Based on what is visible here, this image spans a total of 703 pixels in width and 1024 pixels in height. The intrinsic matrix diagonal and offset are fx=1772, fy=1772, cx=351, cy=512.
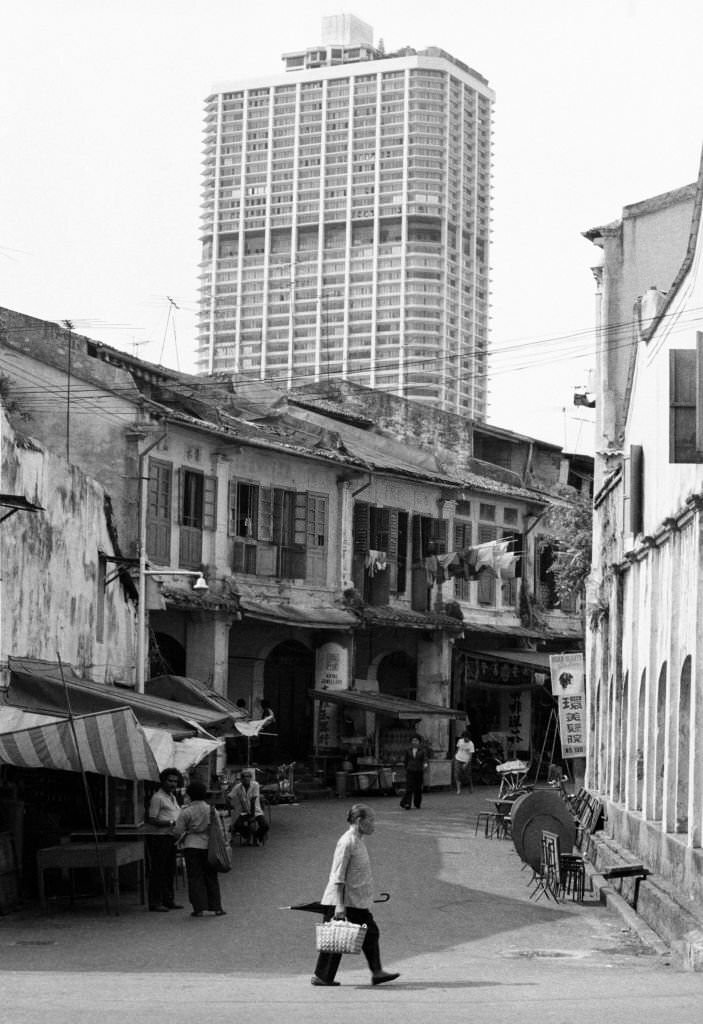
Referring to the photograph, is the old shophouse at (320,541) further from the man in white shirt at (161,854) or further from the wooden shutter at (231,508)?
the man in white shirt at (161,854)

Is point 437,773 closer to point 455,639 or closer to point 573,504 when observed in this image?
point 455,639

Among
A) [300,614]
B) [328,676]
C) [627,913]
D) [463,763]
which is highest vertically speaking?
[300,614]

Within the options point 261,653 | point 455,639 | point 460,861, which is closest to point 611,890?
point 460,861

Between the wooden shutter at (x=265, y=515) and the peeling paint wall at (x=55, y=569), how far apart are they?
9.95 metres

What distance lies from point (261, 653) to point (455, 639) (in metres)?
7.33

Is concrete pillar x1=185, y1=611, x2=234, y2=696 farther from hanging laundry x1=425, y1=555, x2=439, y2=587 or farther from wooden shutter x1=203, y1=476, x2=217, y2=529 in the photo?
hanging laundry x1=425, y1=555, x2=439, y2=587

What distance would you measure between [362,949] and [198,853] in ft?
14.2

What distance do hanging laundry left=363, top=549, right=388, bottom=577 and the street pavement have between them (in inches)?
682

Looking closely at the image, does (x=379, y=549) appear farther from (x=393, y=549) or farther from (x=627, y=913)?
(x=627, y=913)

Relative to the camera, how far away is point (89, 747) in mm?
16141

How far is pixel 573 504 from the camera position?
34.7m

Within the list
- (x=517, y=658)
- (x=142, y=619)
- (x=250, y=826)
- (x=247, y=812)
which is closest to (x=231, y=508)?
(x=142, y=619)

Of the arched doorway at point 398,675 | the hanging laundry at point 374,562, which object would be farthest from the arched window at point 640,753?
the arched doorway at point 398,675

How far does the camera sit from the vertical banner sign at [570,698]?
29.4 m
